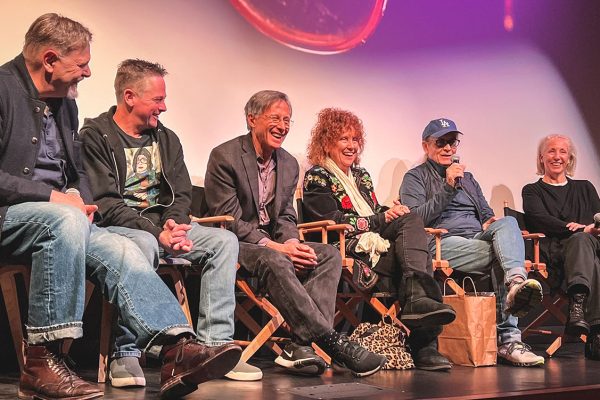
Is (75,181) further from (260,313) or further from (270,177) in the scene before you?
(260,313)

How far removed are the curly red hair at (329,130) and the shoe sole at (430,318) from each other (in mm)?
1189

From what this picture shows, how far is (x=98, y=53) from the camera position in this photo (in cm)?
414

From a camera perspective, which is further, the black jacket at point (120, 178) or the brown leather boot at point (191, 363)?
the black jacket at point (120, 178)

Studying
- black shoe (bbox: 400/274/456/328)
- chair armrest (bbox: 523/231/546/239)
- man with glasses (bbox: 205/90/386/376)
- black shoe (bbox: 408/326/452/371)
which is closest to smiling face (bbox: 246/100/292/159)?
man with glasses (bbox: 205/90/386/376)

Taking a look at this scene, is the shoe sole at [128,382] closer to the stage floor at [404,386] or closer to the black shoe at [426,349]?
the stage floor at [404,386]

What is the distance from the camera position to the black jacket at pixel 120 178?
11.0 ft

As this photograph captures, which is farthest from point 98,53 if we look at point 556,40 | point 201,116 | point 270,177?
point 556,40

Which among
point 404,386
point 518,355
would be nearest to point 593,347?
point 518,355

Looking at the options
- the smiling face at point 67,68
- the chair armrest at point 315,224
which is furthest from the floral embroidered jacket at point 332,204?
the smiling face at point 67,68

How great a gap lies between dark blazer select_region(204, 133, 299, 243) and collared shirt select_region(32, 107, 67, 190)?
35.6 inches

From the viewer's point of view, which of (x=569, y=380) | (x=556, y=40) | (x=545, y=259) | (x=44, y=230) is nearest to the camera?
(x=44, y=230)

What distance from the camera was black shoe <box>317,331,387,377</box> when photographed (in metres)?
3.40

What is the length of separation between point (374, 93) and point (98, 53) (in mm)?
1878

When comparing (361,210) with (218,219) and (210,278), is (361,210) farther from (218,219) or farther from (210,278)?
(210,278)
